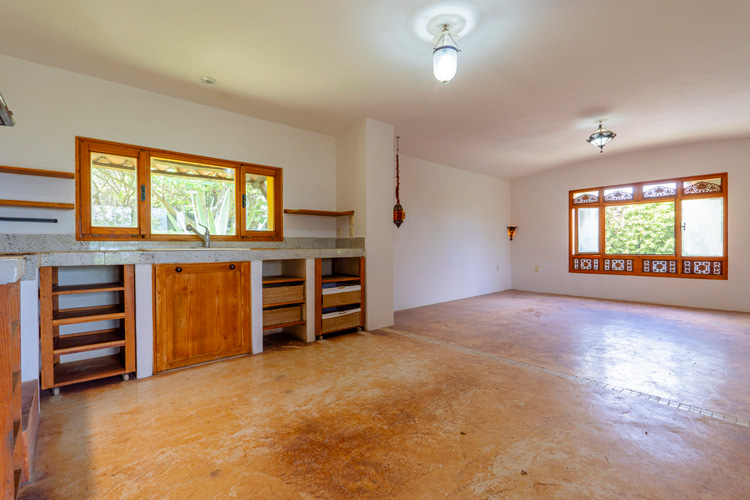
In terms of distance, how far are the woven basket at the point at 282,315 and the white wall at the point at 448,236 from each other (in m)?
2.01

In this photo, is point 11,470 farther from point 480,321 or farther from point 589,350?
point 480,321

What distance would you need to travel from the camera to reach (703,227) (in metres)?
5.80

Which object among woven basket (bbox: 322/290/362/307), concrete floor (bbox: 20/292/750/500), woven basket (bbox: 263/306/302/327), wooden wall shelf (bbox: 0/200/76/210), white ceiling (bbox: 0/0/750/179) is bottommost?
concrete floor (bbox: 20/292/750/500)

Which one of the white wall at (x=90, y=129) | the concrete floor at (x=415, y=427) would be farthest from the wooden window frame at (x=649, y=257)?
the white wall at (x=90, y=129)

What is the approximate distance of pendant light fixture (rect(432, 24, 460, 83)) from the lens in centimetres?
246

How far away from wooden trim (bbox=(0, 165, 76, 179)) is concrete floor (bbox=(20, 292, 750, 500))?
6.10 feet

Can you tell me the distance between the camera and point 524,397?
7.80 ft

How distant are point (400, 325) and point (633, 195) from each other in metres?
5.59

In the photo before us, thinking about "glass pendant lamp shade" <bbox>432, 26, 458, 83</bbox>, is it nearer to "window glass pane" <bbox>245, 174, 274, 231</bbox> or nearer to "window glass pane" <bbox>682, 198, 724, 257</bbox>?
"window glass pane" <bbox>245, 174, 274, 231</bbox>

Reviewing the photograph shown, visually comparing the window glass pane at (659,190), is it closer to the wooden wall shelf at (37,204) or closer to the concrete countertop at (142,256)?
the concrete countertop at (142,256)

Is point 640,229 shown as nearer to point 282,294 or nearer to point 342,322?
point 342,322

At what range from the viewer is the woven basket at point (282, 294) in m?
3.53

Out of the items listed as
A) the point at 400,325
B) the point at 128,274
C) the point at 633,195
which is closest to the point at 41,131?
the point at 128,274

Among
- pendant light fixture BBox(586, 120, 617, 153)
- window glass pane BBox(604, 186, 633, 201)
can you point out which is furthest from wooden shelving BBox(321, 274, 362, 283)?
window glass pane BBox(604, 186, 633, 201)
